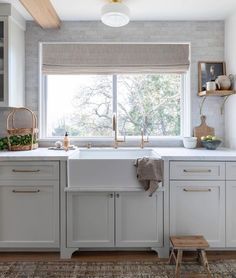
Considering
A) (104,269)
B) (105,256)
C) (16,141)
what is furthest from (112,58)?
(104,269)

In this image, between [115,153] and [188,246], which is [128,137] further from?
[188,246]

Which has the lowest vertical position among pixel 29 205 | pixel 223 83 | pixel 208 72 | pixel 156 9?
pixel 29 205

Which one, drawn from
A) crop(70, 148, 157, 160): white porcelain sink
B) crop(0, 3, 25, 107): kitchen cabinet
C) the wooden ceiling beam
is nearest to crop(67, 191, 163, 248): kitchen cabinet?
crop(70, 148, 157, 160): white porcelain sink

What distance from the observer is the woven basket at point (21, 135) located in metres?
3.03

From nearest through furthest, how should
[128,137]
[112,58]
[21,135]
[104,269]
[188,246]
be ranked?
1. [188,246]
2. [104,269]
3. [21,135]
4. [112,58]
5. [128,137]

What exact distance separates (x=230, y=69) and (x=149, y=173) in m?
1.51

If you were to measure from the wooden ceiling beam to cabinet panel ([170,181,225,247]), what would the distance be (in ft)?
6.02

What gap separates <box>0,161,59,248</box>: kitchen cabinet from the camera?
2.62 metres

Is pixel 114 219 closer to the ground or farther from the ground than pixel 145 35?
closer to the ground

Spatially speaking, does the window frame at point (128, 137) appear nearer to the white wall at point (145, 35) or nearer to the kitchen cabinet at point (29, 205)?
the white wall at point (145, 35)

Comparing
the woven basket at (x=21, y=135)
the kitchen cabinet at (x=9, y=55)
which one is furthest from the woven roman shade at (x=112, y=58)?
the woven basket at (x=21, y=135)

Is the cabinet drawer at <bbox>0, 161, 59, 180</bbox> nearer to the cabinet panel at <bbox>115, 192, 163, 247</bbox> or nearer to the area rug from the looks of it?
the cabinet panel at <bbox>115, 192, 163, 247</bbox>

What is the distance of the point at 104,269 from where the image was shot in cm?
245

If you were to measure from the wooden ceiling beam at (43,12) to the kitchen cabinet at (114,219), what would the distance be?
158 cm
